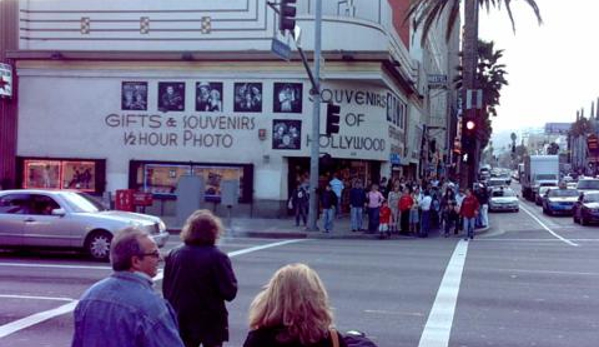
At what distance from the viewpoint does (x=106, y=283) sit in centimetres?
381

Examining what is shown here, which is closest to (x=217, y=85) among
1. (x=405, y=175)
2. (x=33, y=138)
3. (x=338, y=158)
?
(x=338, y=158)

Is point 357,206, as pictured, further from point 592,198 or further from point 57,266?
point 57,266

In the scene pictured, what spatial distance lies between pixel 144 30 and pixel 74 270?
18504 millimetres

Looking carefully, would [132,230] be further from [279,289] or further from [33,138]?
[33,138]

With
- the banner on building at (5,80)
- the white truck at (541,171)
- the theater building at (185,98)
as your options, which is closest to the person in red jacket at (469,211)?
the theater building at (185,98)

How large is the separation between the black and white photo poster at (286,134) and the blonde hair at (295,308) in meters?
25.7

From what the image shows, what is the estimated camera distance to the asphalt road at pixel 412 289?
359 inches

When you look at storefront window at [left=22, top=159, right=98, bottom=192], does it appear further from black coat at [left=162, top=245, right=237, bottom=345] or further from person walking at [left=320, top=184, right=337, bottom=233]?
black coat at [left=162, top=245, right=237, bottom=345]

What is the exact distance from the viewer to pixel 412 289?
12.3 metres

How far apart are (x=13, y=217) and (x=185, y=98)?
1508 cm

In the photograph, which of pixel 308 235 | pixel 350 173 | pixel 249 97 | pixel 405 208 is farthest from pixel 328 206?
pixel 350 173

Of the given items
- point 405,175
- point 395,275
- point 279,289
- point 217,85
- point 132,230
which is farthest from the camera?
point 405,175

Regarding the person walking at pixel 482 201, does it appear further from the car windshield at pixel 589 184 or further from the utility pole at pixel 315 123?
the car windshield at pixel 589 184

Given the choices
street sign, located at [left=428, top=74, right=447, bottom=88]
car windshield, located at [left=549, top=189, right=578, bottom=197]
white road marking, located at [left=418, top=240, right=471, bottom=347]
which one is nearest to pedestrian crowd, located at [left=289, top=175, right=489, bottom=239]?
white road marking, located at [left=418, top=240, right=471, bottom=347]
